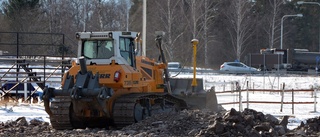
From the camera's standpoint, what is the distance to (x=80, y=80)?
1689 centimetres

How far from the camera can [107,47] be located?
18.2 meters

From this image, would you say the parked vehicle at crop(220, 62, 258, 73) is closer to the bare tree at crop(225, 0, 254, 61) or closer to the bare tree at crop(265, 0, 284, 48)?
the bare tree at crop(225, 0, 254, 61)

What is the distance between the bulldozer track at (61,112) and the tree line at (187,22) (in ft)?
112

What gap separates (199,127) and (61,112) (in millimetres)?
3862

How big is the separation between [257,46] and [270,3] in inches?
231

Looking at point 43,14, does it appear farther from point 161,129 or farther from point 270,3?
point 161,129

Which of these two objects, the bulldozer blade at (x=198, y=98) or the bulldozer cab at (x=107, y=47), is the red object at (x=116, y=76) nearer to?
the bulldozer cab at (x=107, y=47)

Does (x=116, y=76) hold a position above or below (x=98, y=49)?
below

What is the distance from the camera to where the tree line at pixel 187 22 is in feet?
197

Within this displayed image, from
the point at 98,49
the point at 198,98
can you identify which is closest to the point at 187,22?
the point at 198,98

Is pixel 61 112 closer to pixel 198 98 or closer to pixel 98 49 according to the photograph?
pixel 98 49

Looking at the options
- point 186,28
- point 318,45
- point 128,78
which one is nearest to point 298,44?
point 318,45

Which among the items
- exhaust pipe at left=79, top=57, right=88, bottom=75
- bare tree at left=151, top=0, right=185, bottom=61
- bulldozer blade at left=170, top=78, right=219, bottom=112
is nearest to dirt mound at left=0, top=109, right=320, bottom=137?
exhaust pipe at left=79, top=57, right=88, bottom=75

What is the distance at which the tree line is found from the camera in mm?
60156
